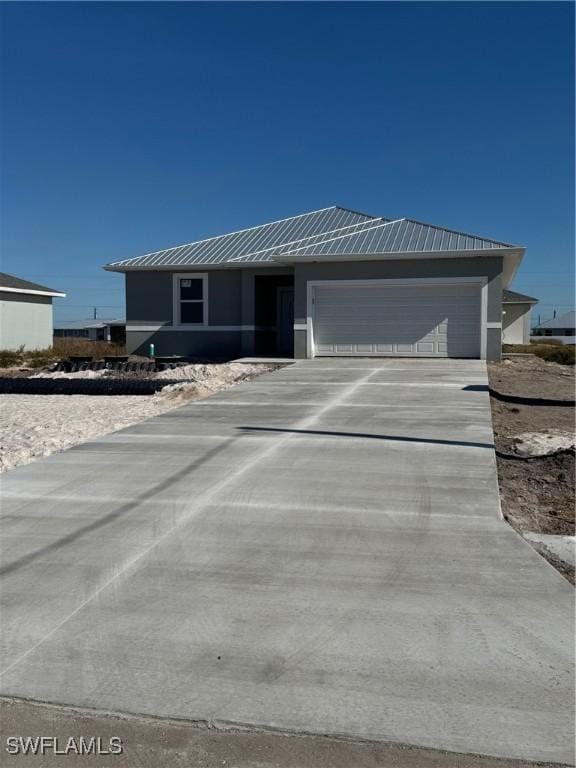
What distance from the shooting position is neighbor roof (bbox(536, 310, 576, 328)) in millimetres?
101188

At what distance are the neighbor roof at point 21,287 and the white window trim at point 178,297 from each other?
492 inches

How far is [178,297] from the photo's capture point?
24359mm

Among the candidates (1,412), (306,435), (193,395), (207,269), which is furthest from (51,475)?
(207,269)

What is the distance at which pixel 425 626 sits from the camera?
397 centimetres

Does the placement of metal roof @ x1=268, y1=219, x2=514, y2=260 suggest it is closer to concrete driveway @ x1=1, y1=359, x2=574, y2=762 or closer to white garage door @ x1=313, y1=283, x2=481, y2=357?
white garage door @ x1=313, y1=283, x2=481, y2=357

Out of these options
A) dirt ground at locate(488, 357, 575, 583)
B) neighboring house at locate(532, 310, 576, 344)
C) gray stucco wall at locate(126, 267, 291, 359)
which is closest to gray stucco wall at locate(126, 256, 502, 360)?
gray stucco wall at locate(126, 267, 291, 359)

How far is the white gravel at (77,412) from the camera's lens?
360 inches

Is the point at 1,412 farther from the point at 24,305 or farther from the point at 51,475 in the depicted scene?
the point at 24,305

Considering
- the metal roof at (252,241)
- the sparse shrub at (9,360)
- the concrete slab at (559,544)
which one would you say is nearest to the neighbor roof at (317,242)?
the metal roof at (252,241)

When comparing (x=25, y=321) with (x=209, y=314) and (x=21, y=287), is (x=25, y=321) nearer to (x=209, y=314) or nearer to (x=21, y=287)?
(x=21, y=287)

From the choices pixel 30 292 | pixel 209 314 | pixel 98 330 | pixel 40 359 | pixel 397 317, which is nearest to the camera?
pixel 397 317

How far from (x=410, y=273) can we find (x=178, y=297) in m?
8.29

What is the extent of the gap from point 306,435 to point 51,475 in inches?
128

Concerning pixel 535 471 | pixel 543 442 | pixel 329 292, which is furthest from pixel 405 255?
pixel 535 471
